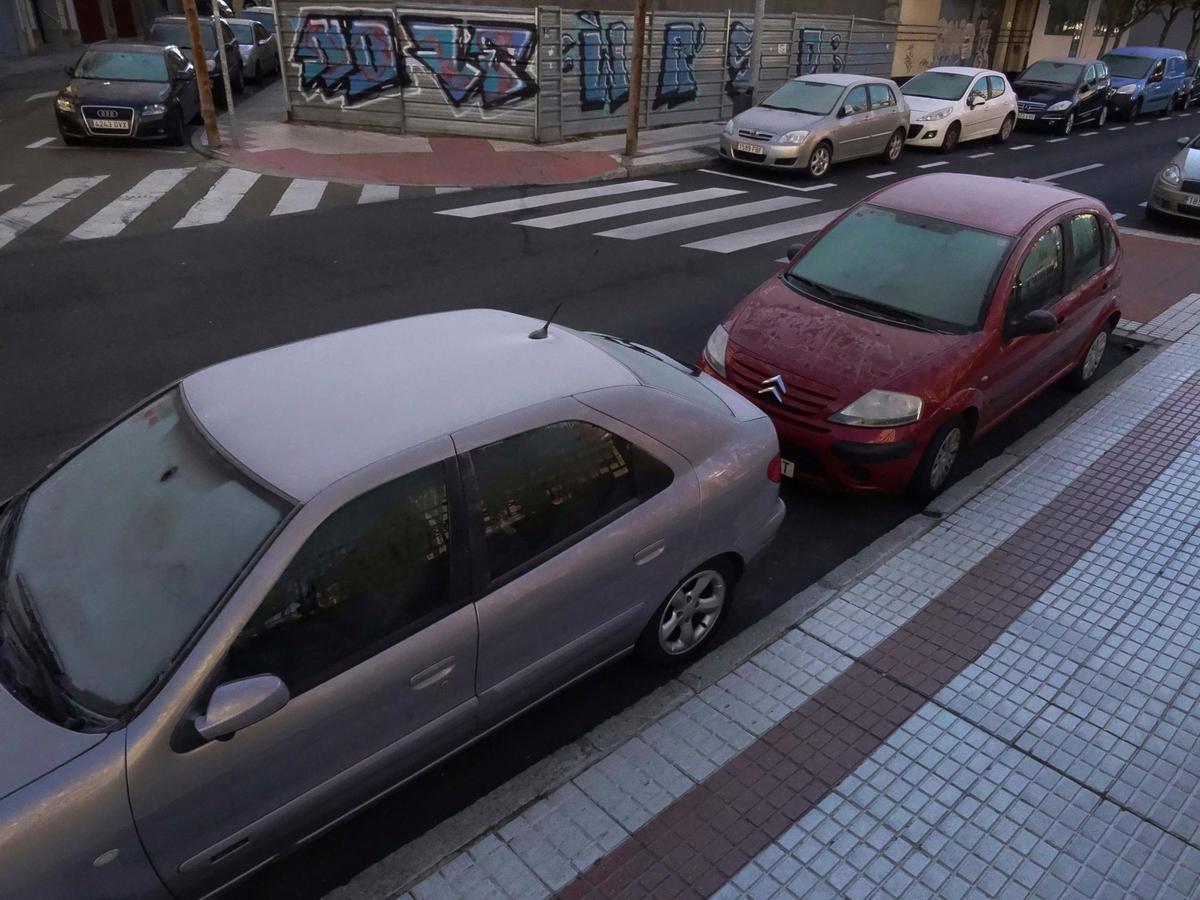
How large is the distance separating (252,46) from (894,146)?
57.3ft

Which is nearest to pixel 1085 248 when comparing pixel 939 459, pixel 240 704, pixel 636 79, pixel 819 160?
pixel 939 459

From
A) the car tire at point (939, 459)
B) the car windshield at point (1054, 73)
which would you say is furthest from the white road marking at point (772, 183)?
the car windshield at point (1054, 73)

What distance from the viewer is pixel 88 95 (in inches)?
609

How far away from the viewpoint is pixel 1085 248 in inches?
287

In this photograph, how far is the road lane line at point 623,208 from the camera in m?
13.1

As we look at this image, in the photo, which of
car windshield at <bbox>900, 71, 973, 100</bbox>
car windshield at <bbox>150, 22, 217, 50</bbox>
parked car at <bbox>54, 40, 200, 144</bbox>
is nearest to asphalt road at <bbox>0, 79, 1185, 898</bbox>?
parked car at <bbox>54, 40, 200, 144</bbox>

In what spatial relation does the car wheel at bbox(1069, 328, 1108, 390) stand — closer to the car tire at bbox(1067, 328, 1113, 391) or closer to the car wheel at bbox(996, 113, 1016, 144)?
the car tire at bbox(1067, 328, 1113, 391)

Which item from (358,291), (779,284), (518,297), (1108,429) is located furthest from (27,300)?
(1108,429)

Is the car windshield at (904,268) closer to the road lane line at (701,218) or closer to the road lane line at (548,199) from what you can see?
the road lane line at (701,218)

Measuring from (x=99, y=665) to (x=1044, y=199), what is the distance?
23.3 ft

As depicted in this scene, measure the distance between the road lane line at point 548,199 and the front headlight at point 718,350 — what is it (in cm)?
751

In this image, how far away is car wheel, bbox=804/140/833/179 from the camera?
54.0 ft

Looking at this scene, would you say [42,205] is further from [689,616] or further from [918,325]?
[689,616]

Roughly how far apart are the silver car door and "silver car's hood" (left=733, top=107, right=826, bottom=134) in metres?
14.6
